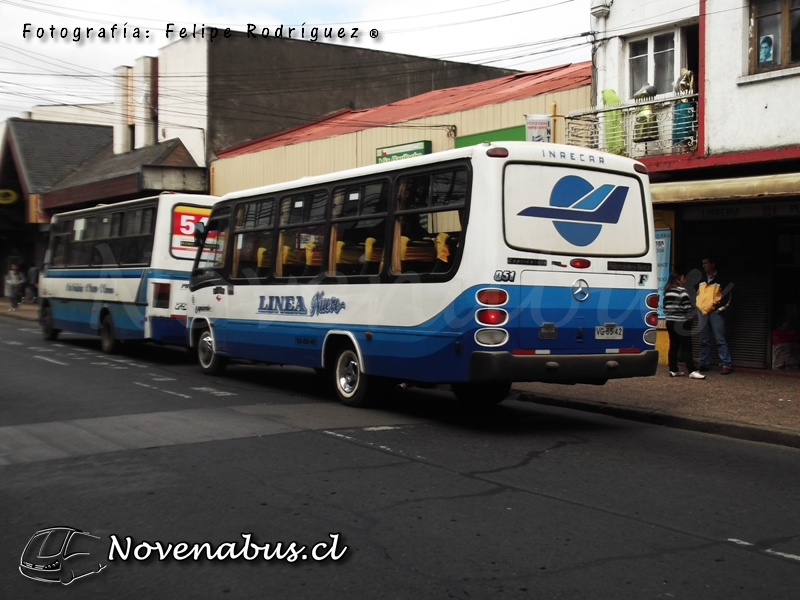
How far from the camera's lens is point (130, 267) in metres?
17.2

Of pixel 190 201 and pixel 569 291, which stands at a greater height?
pixel 190 201

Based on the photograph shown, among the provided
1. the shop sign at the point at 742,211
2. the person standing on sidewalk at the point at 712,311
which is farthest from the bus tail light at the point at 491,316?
the shop sign at the point at 742,211

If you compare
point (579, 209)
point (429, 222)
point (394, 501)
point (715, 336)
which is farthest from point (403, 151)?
point (394, 501)

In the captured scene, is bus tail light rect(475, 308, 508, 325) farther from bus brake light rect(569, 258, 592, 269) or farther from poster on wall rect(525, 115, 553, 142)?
poster on wall rect(525, 115, 553, 142)

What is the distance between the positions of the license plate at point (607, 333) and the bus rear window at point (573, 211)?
791 mm

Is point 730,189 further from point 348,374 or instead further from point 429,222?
point 348,374

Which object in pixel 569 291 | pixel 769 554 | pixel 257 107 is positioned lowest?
pixel 769 554

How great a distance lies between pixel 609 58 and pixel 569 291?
28.3ft

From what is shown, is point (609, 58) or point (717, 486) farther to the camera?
point (609, 58)

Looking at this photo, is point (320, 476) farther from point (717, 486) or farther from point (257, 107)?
point (257, 107)

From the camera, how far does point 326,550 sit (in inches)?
207

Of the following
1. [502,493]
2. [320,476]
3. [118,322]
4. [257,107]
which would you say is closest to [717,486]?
[502,493]

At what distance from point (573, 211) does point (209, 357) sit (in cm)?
727

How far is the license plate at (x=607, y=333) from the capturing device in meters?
9.48
